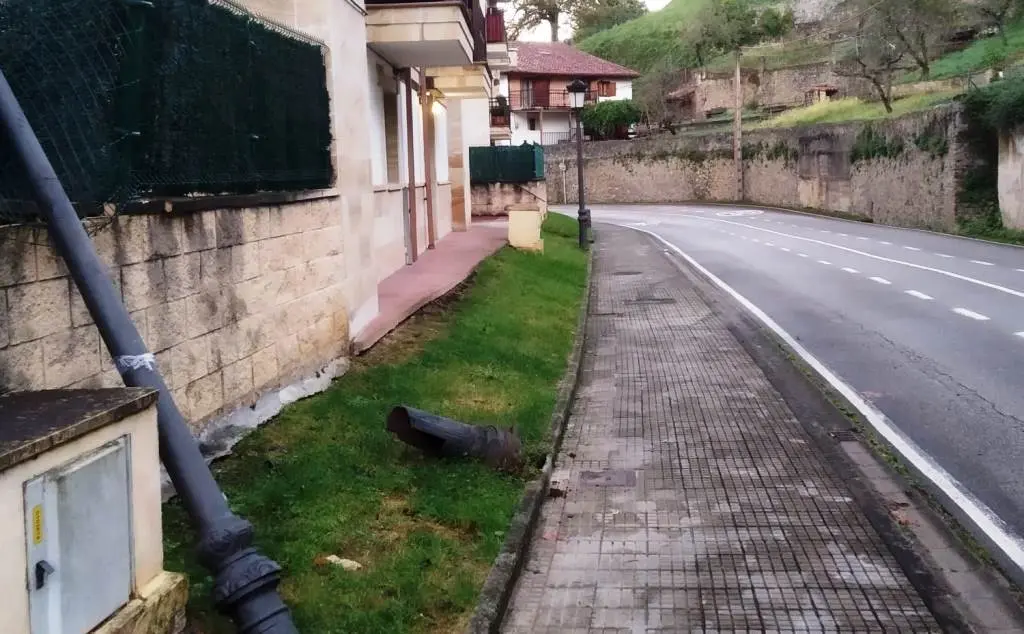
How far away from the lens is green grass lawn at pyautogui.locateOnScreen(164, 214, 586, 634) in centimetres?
471

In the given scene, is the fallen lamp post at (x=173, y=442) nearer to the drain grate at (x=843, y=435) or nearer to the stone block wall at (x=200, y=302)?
the stone block wall at (x=200, y=302)

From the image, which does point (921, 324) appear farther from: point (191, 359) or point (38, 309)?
point (38, 309)

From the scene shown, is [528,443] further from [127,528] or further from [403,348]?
[127,528]

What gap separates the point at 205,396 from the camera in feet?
20.6

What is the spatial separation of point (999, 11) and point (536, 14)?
149ft

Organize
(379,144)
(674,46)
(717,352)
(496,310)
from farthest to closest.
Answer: (674,46)
(379,144)
(496,310)
(717,352)

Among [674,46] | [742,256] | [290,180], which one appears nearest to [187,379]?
[290,180]

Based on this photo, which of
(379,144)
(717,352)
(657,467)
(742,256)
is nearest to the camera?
(657,467)

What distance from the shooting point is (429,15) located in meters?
14.1

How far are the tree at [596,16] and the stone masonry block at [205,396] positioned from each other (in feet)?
300

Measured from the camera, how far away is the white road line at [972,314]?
13.5 metres

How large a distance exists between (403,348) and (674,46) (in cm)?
7755

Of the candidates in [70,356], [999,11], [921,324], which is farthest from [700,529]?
[999,11]

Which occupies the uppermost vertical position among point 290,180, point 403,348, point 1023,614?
point 290,180
